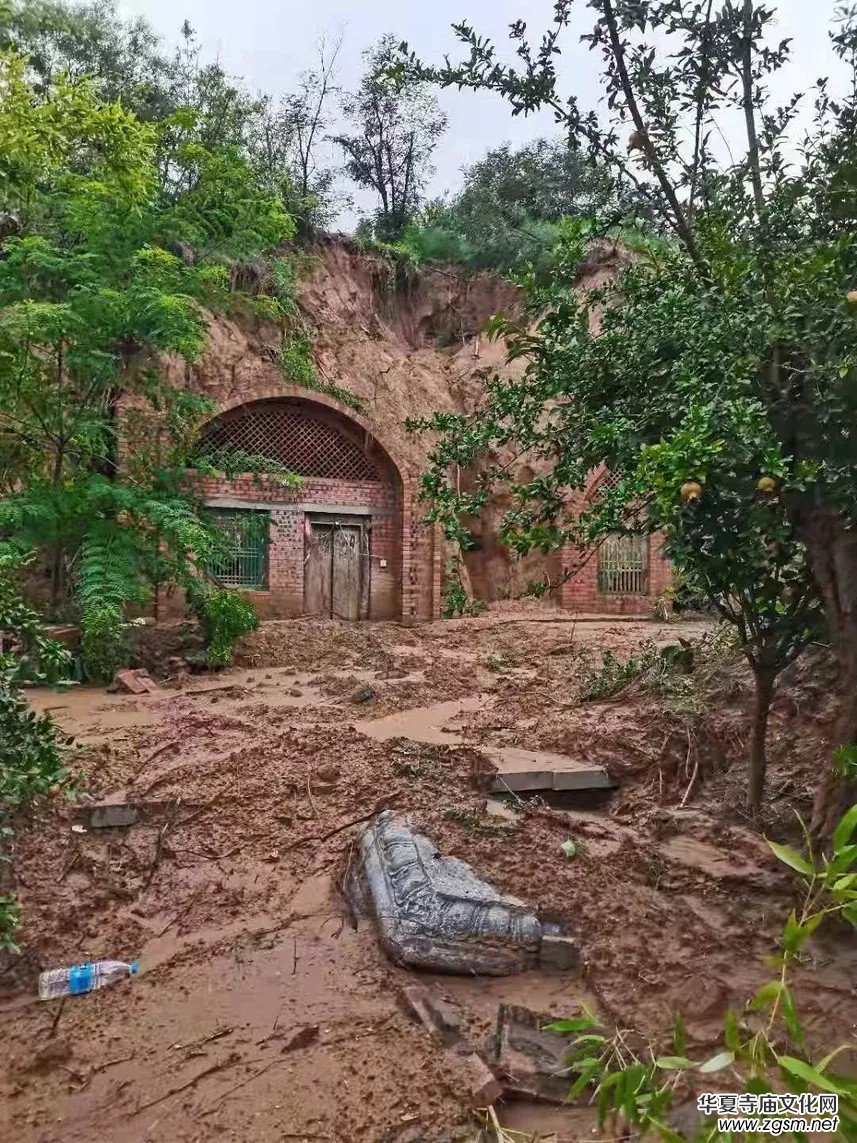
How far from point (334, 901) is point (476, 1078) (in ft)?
5.01

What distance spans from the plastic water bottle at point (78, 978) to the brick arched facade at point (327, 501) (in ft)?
33.3

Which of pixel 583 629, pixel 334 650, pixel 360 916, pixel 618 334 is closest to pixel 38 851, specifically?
pixel 360 916

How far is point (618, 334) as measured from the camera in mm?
3553

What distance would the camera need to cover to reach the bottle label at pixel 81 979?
3.22 m

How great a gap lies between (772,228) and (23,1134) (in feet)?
14.6

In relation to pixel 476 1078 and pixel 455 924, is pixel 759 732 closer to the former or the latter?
pixel 455 924

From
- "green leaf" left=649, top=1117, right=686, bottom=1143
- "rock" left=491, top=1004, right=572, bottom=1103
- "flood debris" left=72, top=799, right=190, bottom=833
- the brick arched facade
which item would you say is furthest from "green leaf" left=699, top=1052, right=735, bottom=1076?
the brick arched facade

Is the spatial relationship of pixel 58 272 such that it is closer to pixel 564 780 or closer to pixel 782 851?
pixel 564 780

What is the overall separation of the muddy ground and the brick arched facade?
20.7 feet

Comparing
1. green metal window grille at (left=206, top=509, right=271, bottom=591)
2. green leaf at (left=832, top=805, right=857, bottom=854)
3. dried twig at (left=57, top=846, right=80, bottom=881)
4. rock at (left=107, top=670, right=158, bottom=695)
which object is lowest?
dried twig at (left=57, top=846, right=80, bottom=881)

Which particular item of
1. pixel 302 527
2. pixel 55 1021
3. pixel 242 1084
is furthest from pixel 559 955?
pixel 302 527

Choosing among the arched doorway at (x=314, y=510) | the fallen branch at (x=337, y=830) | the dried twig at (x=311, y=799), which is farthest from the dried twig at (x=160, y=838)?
the arched doorway at (x=314, y=510)

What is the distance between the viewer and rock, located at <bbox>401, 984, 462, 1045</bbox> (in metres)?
2.85

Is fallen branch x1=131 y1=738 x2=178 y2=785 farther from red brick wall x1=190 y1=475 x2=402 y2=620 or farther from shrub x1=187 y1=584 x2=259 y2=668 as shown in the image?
red brick wall x1=190 y1=475 x2=402 y2=620
